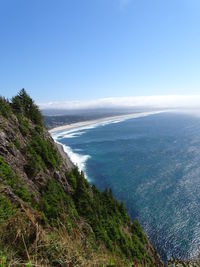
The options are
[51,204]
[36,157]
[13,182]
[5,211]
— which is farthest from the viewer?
[36,157]

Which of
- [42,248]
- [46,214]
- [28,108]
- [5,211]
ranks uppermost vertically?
[28,108]

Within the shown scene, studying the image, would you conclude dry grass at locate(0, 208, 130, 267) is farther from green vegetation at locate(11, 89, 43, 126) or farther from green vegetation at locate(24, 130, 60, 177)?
green vegetation at locate(11, 89, 43, 126)

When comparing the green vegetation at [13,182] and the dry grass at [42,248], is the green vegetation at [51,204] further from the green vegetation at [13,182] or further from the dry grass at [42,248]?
the dry grass at [42,248]

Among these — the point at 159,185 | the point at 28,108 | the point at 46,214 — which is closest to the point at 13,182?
the point at 46,214

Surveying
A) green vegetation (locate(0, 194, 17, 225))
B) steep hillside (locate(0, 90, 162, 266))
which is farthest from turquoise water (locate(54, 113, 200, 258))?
green vegetation (locate(0, 194, 17, 225))

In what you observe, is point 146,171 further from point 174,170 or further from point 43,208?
point 43,208

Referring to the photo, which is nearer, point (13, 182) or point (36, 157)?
point (13, 182)

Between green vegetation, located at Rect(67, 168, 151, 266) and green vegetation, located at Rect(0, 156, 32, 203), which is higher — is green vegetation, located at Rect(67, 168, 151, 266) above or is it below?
below

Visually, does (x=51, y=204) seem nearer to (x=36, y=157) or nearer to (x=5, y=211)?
(x=36, y=157)

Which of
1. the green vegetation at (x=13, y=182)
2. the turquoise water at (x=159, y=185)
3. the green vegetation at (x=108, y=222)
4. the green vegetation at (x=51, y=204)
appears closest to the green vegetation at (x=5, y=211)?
the green vegetation at (x=13, y=182)

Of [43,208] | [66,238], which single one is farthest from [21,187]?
[66,238]
